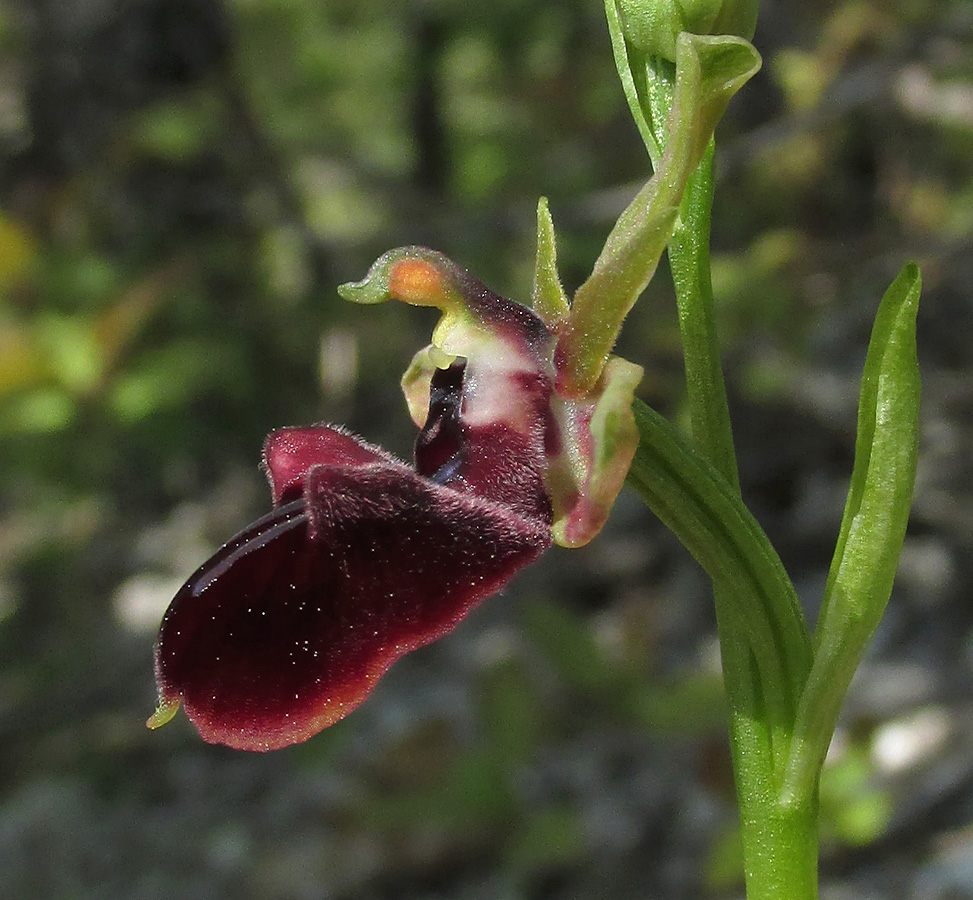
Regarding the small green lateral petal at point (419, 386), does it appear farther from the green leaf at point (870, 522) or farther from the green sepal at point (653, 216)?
the green leaf at point (870, 522)

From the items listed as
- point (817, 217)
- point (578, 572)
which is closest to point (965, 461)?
point (817, 217)

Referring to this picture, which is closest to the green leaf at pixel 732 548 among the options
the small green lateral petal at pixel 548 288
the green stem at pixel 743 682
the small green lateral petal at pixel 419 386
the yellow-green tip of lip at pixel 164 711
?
the green stem at pixel 743 682

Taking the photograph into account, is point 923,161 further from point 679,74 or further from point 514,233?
point 679,74

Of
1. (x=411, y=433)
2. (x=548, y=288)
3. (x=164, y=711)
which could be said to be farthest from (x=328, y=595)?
(x=411, y=433)

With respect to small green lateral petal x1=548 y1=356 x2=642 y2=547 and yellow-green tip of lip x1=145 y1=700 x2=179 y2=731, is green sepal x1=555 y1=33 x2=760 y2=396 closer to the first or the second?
small green lateral petal x1=548 y1=356 x2=642 y2=547

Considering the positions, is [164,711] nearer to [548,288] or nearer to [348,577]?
[348,577]
